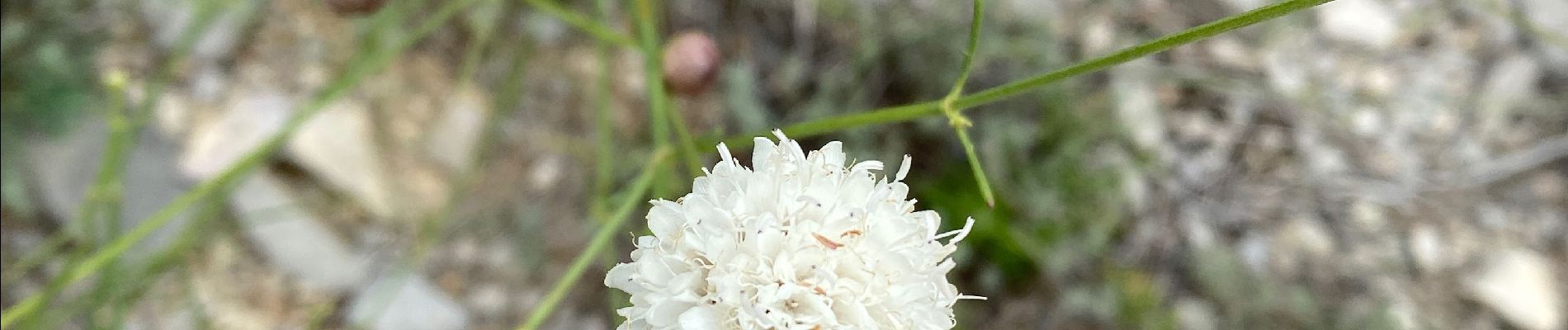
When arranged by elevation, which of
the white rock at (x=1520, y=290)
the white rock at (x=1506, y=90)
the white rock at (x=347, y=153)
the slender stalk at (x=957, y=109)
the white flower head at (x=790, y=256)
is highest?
the white rock at (x=1506, y=90)

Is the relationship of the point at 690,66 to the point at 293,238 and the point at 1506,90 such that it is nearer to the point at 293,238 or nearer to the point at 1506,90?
the point at 293,238

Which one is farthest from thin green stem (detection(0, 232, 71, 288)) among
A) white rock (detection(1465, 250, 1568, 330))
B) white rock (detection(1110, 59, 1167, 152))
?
white rock (detection(1465, 250, 1568, 330))

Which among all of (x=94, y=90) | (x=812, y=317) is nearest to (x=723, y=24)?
(x=94, y=90)

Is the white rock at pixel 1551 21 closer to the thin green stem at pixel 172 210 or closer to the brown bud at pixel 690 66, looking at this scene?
the brown bud at pixel 690 66

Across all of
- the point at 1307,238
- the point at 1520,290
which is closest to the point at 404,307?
the point at 1307,238

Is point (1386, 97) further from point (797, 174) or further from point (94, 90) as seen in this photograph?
point (94, 90)

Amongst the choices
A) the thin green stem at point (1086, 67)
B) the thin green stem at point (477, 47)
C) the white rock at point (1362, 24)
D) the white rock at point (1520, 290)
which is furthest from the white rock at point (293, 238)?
the white rock at point (1520, 290)

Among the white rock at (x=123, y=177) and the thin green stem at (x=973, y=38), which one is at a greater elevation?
the white rock at (x=123, y=177)
